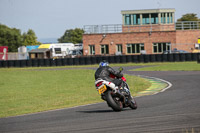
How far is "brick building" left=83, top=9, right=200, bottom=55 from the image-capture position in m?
51.2

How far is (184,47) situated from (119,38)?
9.11 m

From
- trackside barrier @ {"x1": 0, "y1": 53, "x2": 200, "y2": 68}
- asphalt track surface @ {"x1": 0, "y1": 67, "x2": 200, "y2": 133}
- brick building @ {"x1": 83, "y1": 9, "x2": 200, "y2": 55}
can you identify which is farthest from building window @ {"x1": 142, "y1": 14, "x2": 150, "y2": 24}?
asphalt track surface @ {"x1": 0, "y1": 67, "x2": 200, "y2": 133}

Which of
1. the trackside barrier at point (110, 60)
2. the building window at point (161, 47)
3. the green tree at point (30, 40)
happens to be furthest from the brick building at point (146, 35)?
the green tree at point (30, 40)

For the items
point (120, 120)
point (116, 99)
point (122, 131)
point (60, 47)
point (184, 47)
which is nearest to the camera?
point (122, 131)

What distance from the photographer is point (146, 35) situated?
5272cm

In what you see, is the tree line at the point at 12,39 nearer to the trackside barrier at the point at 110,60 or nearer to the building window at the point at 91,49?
the building window at the point at 91,49

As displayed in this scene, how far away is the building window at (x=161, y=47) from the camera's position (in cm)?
5172

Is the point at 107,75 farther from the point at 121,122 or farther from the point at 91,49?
the point at 91,49

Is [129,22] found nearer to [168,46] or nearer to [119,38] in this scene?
[119,38]

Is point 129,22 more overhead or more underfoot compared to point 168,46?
more overhead

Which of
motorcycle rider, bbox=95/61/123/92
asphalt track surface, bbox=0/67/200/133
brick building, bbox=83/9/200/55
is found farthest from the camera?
brick building, bbox=83/9/200/55

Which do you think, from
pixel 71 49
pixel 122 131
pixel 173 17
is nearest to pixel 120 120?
pixel 122 131

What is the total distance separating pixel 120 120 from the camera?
886cm

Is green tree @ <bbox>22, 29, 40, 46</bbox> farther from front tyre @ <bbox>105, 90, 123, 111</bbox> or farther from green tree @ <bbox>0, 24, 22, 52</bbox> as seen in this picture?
front tyre @ <bbox>105, 90, 123, 111</bbox>
